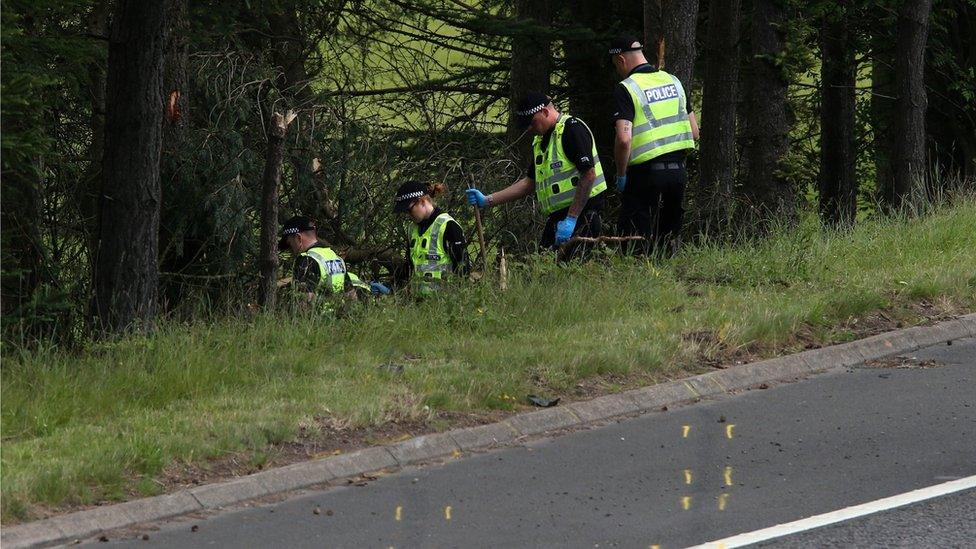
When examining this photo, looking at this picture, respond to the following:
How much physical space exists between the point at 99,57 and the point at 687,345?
550 centimetres

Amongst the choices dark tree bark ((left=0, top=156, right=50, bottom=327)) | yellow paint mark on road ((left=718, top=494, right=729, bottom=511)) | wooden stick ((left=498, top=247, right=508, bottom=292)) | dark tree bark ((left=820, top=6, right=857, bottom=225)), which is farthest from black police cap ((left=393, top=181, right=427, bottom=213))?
dark tree bark ((left=820, top=6, right=857, bottom=225))

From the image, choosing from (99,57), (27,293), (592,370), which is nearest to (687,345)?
(592,370)

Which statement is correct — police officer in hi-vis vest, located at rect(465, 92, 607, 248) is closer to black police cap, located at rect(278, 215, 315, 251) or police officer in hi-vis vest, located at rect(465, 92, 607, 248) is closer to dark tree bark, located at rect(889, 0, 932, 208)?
black police cap, located at rect(278, 215, 315, 251)

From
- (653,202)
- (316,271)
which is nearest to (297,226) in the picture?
(316,271)

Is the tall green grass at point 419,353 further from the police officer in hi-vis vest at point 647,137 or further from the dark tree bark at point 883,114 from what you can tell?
the dark tree bark at point 883,114

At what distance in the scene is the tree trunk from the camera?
33.0 ft

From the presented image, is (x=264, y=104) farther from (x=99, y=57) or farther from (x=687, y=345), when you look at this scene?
(x=687, y=345)

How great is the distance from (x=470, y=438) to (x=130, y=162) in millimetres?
3532

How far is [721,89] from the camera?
18.1 metres

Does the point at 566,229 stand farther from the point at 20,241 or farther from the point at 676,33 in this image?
the point at 20,241

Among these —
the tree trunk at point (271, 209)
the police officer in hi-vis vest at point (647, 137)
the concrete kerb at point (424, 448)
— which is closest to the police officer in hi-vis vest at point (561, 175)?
the police officer in hi-vis vest at point (647, 137)

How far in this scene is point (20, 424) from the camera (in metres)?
6.81

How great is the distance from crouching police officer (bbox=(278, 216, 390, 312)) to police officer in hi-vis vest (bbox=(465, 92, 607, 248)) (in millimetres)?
1146

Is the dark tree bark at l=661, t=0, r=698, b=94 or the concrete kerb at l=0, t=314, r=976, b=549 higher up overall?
the dark tree bark at l=661, t=0, r=698, b=94
